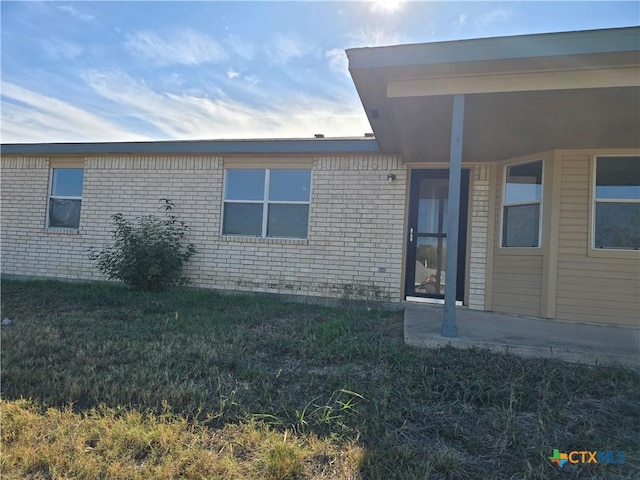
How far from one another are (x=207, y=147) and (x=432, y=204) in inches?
161

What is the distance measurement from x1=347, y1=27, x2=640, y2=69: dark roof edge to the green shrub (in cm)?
473

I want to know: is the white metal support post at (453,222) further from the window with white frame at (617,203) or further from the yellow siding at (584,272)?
the window with white frame at (617,203)

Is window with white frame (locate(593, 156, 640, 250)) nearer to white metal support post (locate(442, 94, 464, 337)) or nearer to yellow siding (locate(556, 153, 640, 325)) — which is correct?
yellow siding (locate(556, 153, 640, 325))

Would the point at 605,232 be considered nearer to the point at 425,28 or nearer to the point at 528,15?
the point at 528,15

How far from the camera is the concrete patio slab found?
3.55 m

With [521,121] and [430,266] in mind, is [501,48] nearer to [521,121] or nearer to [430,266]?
[521,121]

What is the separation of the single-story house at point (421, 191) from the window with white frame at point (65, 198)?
0.03 meters

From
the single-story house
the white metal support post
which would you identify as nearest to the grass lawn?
the white metal support post

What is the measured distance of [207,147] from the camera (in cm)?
705

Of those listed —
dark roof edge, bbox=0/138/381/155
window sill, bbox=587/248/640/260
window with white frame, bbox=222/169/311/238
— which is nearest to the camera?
window sill, bbox=587/248/640/260

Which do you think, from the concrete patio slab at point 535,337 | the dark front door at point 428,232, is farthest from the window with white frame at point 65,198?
the concrete patio slab at point 535,337

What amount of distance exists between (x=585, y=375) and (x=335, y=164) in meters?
4.70

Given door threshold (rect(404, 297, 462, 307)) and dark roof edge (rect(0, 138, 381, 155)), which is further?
dark roof edge (rect(0, 138, 381, 155))

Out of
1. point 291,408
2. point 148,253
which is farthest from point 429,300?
point 148,253
